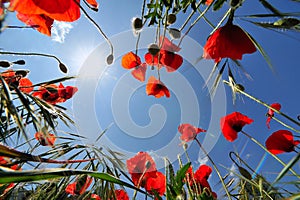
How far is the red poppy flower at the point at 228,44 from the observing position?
47 cm

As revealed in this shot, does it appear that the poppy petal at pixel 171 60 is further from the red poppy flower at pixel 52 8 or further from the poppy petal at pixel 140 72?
the red poppy flower at pixel 52 8

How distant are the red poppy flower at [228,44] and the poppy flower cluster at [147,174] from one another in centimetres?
38

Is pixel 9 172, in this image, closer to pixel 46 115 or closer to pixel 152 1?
pixel 46 115

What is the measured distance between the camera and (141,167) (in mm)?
954

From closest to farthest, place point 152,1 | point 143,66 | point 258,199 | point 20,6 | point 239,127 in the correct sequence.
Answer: point 20,6 < point 152,1 < point 258,199 < point 143,66 < point 239,127

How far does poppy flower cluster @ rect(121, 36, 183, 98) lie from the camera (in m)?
0.66

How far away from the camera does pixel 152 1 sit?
588mm

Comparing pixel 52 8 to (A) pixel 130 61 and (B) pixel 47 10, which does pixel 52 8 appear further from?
(A) pixel 130 61

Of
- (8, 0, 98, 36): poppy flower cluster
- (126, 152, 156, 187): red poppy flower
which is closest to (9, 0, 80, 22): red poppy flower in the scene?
(8, 0, 98, 36): poppy flower cluster

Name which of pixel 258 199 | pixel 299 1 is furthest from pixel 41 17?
pixel 258 199

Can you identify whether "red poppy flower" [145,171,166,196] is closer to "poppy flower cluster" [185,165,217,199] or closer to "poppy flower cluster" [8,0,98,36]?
"poppy flower cluster" [185,165,217,199]

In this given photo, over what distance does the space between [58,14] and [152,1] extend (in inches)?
10.2

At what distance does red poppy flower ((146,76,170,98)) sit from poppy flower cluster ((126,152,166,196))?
0.66 ft

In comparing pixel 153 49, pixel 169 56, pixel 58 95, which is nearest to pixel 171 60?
pixel 169 56
